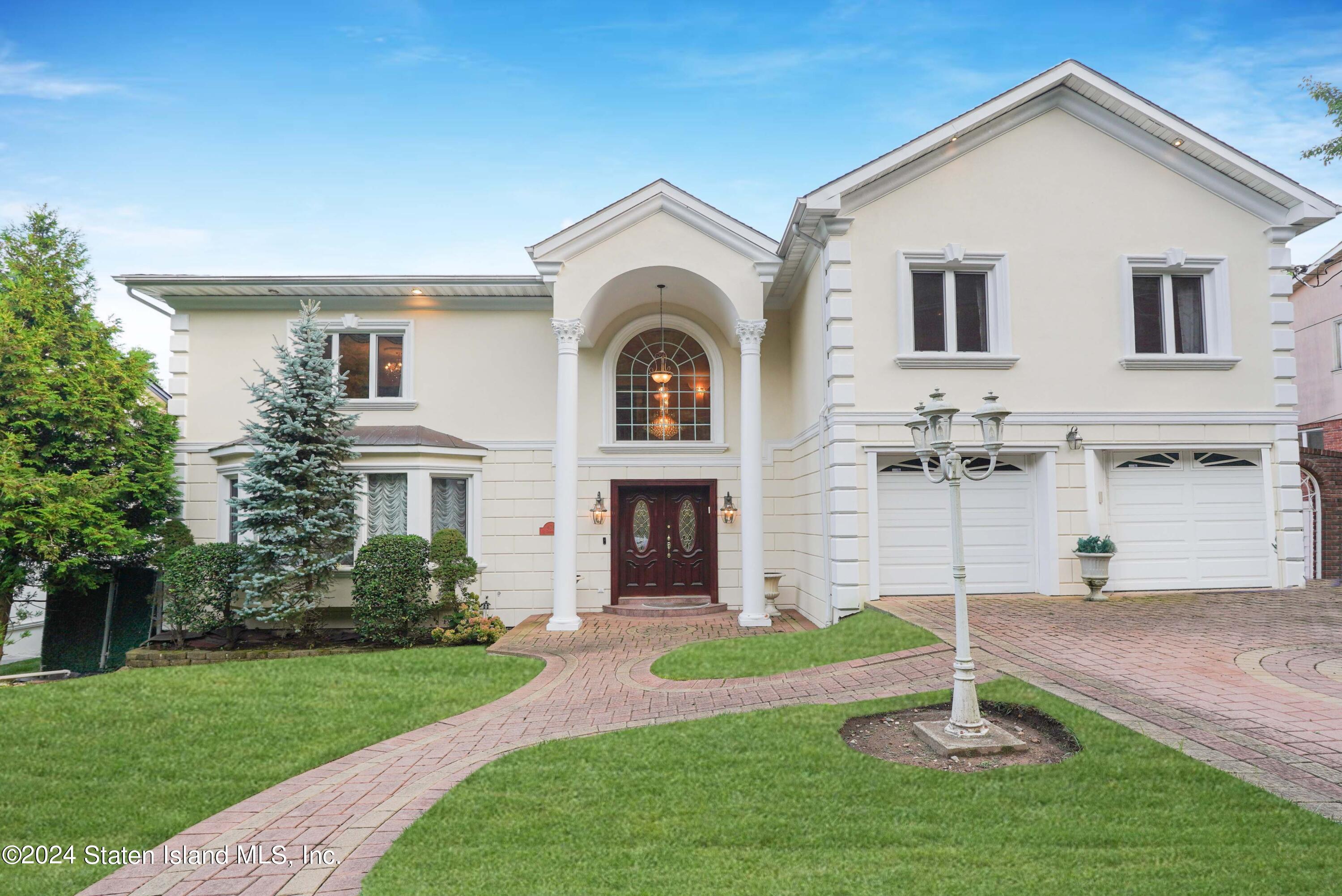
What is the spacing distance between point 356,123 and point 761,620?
11887mm

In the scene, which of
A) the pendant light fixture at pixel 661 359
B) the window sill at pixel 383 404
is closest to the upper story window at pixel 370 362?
the window sill at pixel 383 404

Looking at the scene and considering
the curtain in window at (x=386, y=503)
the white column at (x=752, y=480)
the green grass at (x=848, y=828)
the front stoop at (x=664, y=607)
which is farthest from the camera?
the front stoop at (x=664, y=607)

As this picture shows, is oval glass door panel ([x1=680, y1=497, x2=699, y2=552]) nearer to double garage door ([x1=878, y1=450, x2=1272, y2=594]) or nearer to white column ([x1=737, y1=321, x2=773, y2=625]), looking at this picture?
white column ([x1=737, y1=321, x2=773, y2=625])

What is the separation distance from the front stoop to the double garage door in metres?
3.39

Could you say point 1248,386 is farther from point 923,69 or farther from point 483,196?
point 483,196

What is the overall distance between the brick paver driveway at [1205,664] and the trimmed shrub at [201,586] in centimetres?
935

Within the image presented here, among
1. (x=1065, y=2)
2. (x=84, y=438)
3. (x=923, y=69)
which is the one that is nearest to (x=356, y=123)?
(x=84, y=438)

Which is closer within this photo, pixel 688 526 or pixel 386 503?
pixel 386 503

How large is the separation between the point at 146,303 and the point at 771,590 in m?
11.8

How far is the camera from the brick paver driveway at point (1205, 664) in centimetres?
438

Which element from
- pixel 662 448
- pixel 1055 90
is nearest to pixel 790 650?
pixel 662 448

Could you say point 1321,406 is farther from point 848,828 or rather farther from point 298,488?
point 298,488

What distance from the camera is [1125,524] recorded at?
10.3 m

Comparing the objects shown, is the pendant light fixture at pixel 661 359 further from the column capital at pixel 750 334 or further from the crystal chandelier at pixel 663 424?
the column capital at pixel 750 334
